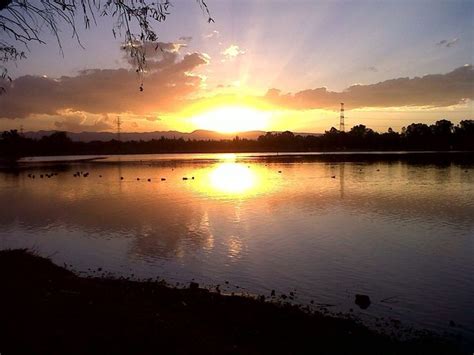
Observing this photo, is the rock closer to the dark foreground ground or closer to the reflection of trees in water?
the dark foreground ground

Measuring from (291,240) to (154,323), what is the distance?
1327cm

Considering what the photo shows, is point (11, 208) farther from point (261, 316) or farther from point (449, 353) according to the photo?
point (449, 353)

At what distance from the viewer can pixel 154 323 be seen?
823cm

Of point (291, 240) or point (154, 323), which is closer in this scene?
point (154, 323)

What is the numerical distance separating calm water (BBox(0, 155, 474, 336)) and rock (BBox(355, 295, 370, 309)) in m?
0.27

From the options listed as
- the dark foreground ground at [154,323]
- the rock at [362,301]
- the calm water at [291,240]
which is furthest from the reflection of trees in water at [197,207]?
the rock at [362,301]

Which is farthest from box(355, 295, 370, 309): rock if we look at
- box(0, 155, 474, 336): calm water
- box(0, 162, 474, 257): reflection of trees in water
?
box(0, 162, 474, 257): reflection of trees in water

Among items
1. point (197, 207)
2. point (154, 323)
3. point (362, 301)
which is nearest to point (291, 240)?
point (362, 301)

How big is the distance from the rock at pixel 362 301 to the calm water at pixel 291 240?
269mm

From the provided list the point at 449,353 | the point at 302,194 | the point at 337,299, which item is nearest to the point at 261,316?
the point at 337,299

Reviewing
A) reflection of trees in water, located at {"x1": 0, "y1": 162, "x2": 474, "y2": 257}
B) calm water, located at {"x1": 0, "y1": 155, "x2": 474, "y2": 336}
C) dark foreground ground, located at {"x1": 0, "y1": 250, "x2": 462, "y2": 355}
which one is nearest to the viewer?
dark foreground ground, located at {"x1": 0, "y1": 250, "x2": 462, "y2": 355}

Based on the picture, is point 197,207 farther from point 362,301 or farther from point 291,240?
point 362,301

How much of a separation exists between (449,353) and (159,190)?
1527 inches

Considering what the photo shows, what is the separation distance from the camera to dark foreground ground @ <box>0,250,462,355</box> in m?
6.95
